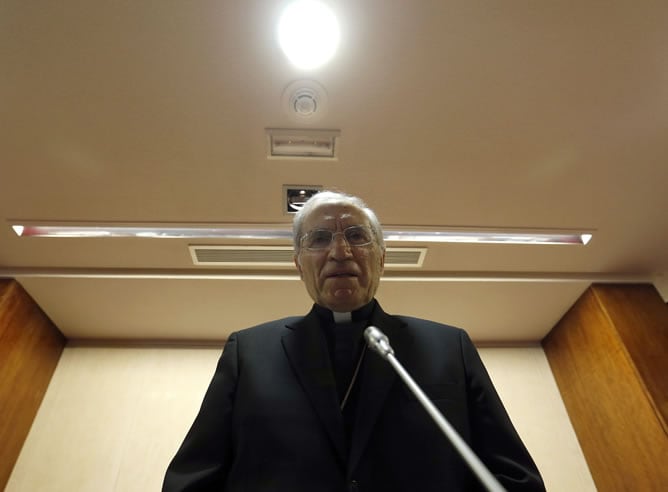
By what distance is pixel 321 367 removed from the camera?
3.11 ft

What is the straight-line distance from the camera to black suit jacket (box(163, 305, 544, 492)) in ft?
2.62

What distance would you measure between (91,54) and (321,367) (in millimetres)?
1172

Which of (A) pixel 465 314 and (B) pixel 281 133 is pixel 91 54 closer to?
(B) pixel 281 133

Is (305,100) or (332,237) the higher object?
(305,100)

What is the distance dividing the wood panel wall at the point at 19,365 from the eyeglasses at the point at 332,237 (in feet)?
6.01

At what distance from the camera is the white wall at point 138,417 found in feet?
6.38

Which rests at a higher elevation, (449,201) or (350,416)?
(449,201)

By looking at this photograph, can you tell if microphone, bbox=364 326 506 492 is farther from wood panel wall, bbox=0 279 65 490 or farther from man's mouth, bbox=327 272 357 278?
wood panel wall, bbox=0 279 65 490

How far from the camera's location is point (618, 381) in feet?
6.32

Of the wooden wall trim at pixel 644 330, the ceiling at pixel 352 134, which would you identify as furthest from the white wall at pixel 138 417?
the wooden wall trim at pixel 644 330

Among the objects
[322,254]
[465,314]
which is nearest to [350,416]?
[322,254]

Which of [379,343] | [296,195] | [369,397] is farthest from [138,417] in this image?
[379,343]

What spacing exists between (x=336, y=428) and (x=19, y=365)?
2.04m

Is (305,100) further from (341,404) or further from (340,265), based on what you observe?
(341,404)
